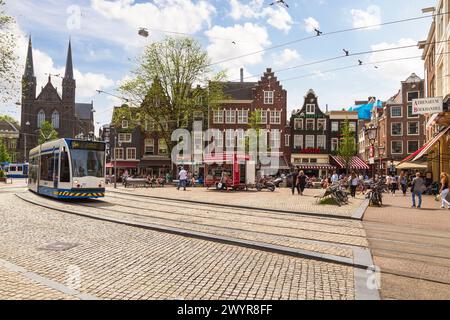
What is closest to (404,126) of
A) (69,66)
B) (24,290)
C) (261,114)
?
(261,114)

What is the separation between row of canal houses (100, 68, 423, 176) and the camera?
5059 centimetres

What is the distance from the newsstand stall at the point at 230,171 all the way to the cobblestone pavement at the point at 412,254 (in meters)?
15.2

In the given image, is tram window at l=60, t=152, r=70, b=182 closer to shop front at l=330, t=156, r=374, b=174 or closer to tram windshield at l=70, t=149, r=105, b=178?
tram windshield at l=70, t=149, r=105, b=178

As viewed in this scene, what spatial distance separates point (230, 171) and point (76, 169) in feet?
48.5

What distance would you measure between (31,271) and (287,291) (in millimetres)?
3810

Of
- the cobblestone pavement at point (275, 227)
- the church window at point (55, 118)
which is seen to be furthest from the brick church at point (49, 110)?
the cobblestone pavement at point (275, 227)

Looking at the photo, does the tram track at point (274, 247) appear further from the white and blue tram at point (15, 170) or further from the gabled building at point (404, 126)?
the white and blue tram at point (15, 170)

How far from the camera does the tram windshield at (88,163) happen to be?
1605 cm

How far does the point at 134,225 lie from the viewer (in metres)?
10.1

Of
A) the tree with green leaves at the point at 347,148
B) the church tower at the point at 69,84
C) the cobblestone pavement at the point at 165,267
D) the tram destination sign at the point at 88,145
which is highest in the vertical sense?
the church tower at the point at 69,84

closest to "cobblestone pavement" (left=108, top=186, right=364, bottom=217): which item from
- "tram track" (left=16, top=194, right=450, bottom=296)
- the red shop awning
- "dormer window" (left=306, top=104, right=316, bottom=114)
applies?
"tram track" (left=16, top=194, right=450, bottom=296)

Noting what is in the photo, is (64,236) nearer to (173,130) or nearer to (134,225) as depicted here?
(134,225)

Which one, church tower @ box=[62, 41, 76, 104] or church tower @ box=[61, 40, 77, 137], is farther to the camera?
church tower @ box=[61, 40, 77, 137]

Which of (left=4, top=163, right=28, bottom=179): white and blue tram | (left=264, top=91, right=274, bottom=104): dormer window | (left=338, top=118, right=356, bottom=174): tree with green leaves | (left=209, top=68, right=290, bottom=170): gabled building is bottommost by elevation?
(left=4, top=163, right=28, bottom=179): white and blue tram
